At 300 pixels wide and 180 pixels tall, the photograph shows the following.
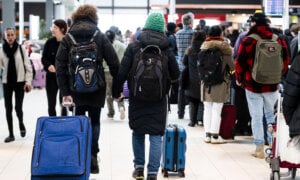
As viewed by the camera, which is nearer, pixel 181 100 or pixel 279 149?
pixel 279 149

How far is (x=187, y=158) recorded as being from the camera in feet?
26.1

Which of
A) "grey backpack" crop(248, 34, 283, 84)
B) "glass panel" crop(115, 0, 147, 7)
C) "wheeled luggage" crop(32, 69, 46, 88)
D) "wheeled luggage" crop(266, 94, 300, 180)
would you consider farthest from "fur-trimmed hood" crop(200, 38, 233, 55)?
"glass panel" crop(115, 0, 147, 7)

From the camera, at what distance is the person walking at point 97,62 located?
6.15 meters

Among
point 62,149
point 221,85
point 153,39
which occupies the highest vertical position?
point 153,39

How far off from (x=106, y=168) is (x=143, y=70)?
1.56 meters

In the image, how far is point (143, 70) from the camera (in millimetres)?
6066

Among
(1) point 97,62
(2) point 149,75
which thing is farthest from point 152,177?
(1) point 97,62

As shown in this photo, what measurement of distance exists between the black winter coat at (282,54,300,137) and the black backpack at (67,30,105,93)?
179 cm

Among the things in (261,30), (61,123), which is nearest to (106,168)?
(61,123)

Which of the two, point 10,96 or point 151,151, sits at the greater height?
point 10,96

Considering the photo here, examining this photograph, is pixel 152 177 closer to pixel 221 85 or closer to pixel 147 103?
pixel 147 103

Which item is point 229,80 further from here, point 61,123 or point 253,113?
point 61,123

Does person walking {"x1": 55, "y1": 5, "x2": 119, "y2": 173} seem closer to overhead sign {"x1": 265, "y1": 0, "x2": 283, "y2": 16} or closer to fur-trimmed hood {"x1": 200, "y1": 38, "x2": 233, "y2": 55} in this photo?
fur-trimmed hood {"x1": 200, "y1": 38, "x2": 233, "y2": 55}

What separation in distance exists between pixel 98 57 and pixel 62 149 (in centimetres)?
109
